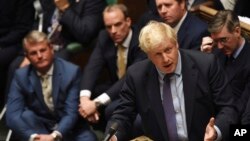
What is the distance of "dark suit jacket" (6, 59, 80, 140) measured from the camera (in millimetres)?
3385

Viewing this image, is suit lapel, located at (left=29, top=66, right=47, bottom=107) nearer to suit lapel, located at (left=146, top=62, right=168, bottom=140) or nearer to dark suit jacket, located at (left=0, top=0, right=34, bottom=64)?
dark suit jacket, located at (left=0, top=0, right=34, bottom=64)

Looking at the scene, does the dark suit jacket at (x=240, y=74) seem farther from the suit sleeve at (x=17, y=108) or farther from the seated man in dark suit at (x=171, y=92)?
the suit sleeve at (x=17, y=108)

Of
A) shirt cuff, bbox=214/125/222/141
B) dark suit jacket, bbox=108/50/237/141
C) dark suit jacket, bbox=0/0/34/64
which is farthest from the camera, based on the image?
dark suit jacket, bbox=0/0/34/64

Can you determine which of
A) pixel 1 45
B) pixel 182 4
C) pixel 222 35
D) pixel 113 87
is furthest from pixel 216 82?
pixel 1 45

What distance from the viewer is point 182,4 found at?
3230 mm

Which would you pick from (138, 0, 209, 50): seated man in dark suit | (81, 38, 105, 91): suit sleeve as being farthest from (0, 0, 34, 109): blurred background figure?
(138, 0, 209, 50): seated man in dark suit

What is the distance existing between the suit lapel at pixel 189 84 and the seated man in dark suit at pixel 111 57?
756 millimetres

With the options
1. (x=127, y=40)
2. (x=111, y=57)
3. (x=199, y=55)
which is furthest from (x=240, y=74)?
(x=111, y=57)

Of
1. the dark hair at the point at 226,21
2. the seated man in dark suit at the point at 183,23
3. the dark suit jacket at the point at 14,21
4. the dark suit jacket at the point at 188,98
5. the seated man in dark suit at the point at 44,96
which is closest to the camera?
the dark suit jacket at the point at 188,98

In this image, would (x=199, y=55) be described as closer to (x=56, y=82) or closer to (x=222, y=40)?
(x=222, y=40)

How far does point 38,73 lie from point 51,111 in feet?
0.79

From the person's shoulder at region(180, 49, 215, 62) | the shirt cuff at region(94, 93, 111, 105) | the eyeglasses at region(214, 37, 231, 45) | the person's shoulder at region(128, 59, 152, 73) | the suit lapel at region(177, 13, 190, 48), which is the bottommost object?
the shirt cuff at region(94, 93, 111, 105)

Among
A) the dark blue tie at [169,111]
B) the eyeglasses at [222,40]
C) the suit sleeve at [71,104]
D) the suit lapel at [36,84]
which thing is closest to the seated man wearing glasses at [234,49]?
the eyeglasses at [222,40]

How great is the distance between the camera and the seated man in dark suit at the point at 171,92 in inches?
100
